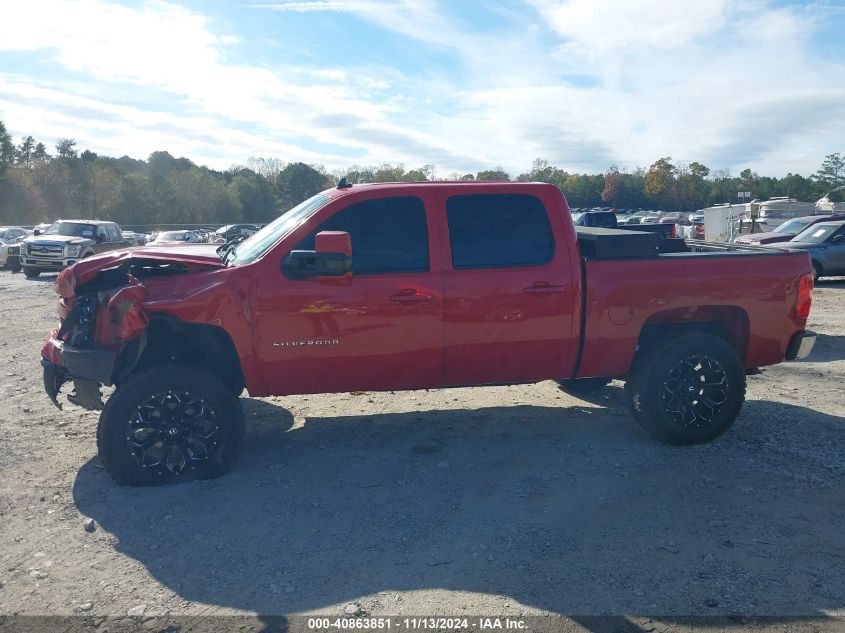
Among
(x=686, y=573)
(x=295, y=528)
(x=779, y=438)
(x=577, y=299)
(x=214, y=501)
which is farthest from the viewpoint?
(x=779, y=438)

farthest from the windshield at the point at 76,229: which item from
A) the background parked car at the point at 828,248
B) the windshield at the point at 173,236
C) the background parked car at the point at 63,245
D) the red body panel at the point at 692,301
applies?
the red body panel at the point at 692,301

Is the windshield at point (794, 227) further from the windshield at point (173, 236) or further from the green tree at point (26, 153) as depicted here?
the green tree at point (26, 153)

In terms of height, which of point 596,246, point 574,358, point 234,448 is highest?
point 596,246

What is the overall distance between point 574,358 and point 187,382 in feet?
9.51

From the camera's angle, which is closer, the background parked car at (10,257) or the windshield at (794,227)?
the windshield at (794,227)

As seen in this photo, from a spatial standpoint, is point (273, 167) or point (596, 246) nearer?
point (596, 246)

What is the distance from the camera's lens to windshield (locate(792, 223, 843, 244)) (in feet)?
56.6

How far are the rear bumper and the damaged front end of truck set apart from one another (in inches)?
184

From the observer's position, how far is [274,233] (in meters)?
5.40

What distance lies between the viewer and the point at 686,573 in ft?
12.3

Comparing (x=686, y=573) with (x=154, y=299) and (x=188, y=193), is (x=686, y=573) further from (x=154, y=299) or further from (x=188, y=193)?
(x=188, y=193)

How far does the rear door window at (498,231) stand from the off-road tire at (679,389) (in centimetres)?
124

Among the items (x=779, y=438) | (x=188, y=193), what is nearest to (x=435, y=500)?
(x=779, y=438)

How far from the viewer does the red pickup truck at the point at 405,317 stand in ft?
15.9
